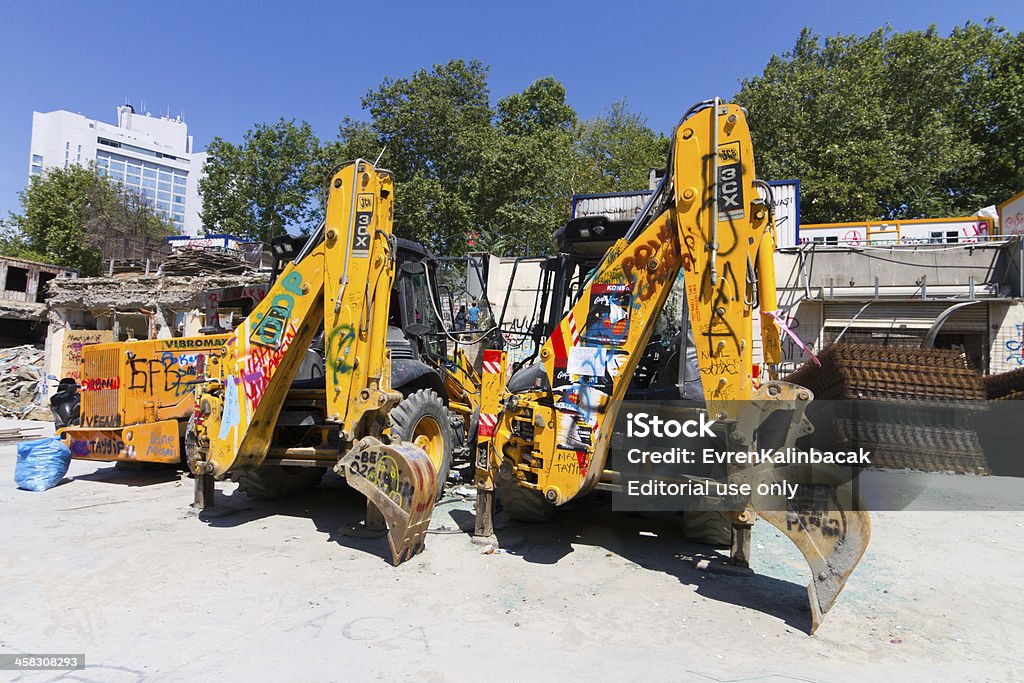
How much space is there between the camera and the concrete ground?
3199 millimetres

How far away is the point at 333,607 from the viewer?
154 inches

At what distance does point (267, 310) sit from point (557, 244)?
9.23 ft

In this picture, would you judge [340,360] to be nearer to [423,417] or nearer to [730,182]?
[423,417]

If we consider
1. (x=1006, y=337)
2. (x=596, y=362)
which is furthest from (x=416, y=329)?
(x=1006, y=337)

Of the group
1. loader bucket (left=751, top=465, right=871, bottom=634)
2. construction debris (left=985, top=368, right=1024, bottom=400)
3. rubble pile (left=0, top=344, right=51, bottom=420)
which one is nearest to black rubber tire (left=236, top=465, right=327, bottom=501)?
loader bucket (left=751, top=465, right=871, bottom=634)

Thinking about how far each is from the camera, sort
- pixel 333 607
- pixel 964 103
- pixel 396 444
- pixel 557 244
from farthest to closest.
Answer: pixel 964 103 → pixel 557 244 → pixel 396 444 → pixel 333 607

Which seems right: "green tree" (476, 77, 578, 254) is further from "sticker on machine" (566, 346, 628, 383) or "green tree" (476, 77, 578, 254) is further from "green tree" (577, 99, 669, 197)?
"sticker on machine" (566, 346, 628, 383)

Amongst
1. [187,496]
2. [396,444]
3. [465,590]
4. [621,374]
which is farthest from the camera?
[187,496]

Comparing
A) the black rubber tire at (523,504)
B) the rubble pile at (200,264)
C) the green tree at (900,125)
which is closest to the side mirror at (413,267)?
the black rubber tire at (523,504)

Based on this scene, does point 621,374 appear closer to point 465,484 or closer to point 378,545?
point 378,545

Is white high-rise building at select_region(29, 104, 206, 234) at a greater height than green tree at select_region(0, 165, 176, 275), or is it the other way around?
white high-rise building at select_region(29, 104, 206, 234)

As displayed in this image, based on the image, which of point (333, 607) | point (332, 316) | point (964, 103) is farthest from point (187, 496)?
point (964, 103)

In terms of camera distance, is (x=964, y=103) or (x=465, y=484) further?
(x=964, y=103)

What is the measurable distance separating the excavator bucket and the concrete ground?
21 cm
